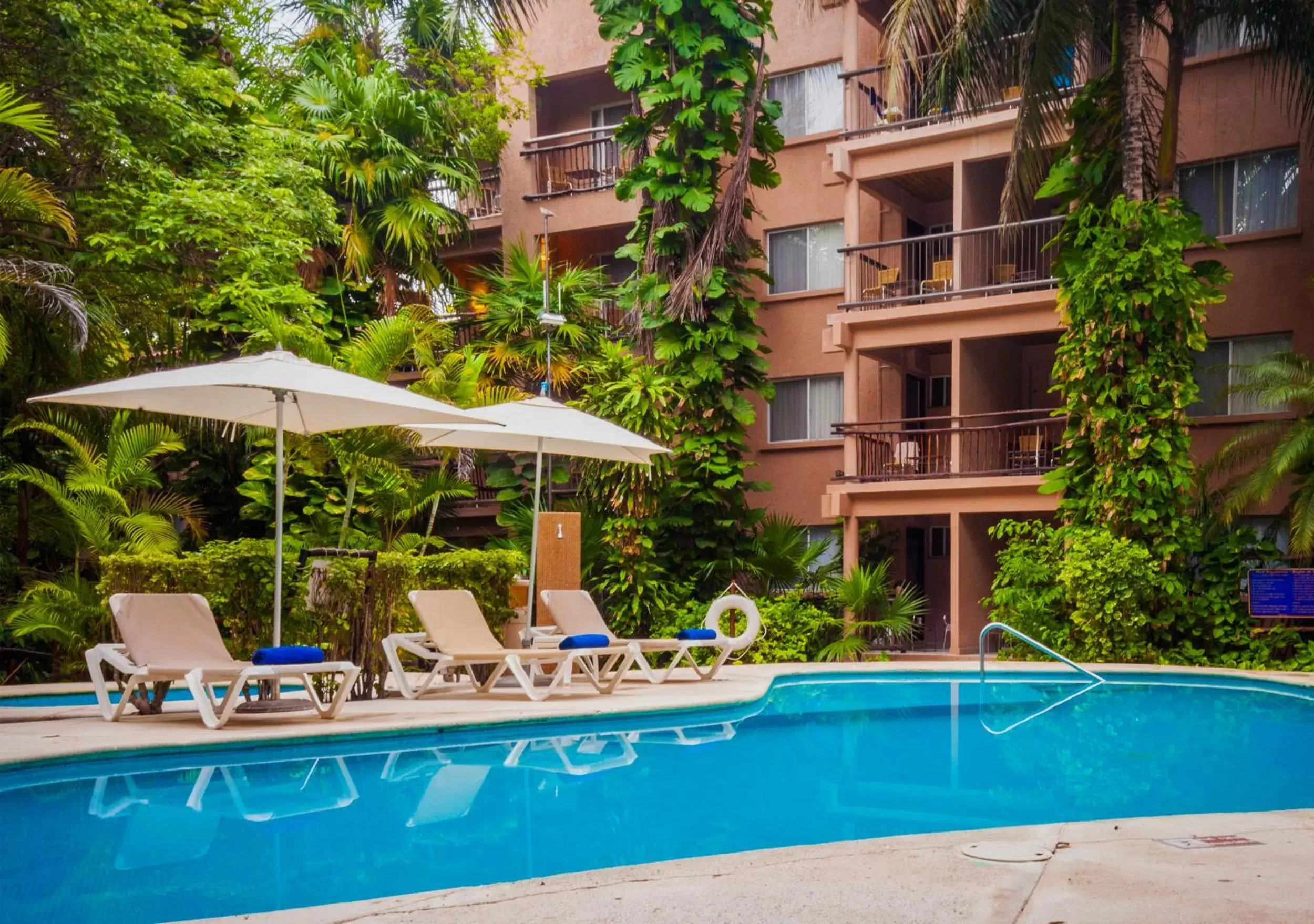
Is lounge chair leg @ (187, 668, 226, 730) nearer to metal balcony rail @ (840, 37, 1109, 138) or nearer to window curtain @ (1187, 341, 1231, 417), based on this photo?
metal balcony rail @ (840, 37, 1109, 138)

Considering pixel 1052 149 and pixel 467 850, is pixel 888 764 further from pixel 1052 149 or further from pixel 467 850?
pixel 1052 149

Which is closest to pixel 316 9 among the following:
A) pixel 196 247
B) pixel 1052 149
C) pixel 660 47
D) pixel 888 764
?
pixel 660 47

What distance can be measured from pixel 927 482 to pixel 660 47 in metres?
7.82

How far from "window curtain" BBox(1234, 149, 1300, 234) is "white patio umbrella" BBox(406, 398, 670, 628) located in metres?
10.4

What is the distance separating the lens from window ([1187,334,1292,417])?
18.7m

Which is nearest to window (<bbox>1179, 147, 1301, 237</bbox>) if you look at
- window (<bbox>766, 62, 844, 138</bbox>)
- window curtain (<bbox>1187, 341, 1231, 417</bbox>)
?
window curtain (<bbox>1187, 341, 1231, 417</bbox>)

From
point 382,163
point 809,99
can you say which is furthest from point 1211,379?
point 382,163

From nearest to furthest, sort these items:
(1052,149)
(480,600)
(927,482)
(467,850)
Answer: (467,850) → (480,600) → (1052,149) → (927,482)

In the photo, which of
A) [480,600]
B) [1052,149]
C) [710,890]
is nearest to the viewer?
[710,890]

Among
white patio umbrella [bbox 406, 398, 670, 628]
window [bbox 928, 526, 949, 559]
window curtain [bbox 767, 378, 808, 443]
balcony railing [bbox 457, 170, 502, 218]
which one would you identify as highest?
balcony railing [bbox 457, 170, 502, 218]

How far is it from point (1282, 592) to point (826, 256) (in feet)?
34.0

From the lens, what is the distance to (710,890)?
4.39 metres

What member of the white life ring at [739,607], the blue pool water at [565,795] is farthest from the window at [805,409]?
the blue pool water at [565,795]

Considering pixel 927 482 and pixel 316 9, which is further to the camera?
pixel 316 9
